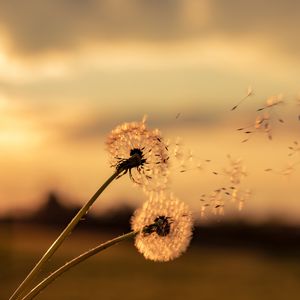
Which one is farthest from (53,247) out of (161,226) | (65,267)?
(161,226)

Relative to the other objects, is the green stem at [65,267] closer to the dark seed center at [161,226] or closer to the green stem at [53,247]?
the green stem at [53,247]

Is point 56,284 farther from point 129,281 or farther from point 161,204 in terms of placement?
point 161,204

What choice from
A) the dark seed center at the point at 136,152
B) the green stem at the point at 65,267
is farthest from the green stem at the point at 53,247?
Answer: the dark seed center at the point at 136,152

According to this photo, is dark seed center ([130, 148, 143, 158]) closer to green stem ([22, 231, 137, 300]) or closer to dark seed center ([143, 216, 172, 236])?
dark seed center ([143, 216, 172, 236])

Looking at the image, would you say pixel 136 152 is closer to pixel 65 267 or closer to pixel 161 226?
pixel 161 226

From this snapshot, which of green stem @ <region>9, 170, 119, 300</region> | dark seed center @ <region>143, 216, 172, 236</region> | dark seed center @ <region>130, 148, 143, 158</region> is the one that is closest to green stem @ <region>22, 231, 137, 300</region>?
green stem @ <region>9, 170, 119, 300</region>

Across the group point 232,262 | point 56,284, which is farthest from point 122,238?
point 232,262

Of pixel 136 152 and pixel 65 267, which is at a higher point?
pixel 136 152

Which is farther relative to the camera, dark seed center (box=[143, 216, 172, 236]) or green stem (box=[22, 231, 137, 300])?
dark seed center (box=[143, 216, 172, 236])
